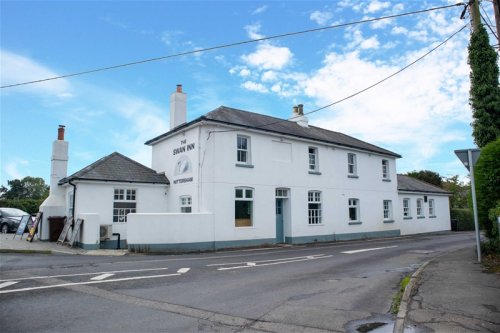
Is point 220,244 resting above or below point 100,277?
above

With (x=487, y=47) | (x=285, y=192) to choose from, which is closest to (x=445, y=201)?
(x=285, y=192)

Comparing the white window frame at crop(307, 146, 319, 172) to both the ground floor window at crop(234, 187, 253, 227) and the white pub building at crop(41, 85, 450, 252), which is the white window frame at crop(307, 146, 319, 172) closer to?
the white pub building at crop(41, 85, 450, 252)

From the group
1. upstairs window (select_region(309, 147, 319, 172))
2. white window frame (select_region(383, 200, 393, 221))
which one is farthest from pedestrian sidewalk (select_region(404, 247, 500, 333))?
white window frame (select_region(383, 200, 393, 221))

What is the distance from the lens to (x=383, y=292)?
804 centimetres

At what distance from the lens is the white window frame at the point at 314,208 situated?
73.3 feet

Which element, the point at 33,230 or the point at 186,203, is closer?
the point at 186,203

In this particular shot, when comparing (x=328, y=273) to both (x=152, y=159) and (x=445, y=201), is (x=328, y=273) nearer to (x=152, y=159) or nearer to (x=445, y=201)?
(x=152, y=159)

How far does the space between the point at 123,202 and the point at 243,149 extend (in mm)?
6784

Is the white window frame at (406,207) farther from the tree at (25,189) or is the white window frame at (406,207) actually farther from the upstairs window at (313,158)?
the tree at (25,189)

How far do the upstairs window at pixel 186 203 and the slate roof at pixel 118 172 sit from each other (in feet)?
5.72

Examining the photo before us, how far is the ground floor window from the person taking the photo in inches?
745

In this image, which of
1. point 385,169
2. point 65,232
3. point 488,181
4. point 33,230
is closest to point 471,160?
point 488,181

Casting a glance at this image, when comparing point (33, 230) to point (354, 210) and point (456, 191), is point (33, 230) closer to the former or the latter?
point (354, 210)

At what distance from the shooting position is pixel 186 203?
19531mm
